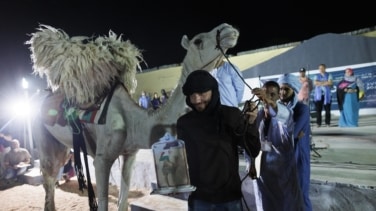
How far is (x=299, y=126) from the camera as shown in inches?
141

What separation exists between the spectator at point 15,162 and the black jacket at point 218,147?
885 centimetres

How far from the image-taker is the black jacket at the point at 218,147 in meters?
2.08

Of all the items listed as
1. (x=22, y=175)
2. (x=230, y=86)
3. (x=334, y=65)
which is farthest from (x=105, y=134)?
(x=334, y=65)

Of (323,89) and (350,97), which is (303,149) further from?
(350,97)

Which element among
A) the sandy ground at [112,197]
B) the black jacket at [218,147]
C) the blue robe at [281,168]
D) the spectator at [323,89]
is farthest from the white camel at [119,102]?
the spectator at [323,89]

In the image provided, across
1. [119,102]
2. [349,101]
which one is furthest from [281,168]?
[349,101]

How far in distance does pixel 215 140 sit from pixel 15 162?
942cm

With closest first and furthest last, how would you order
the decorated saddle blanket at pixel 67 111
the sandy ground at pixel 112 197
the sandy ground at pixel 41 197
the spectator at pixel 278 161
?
1. the spectator at pixel 278 161
2. the sandy ground at pixel 112 197
3. the decorated saddle blanket at pixel 67 111
4. the sandy ground at pixel 41 197

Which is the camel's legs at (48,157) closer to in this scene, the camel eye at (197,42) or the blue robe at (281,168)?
the camel eye at (197,42)

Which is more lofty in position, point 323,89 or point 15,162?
point 323,89

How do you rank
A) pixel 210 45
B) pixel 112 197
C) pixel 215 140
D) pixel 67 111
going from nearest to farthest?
pixel 215 140, pixel 210 45, pixel 67 111, pixel 112 197

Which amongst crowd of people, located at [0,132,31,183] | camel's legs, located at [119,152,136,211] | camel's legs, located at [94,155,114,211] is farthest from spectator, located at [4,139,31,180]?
camel's legs, located at [94,155,114,211]

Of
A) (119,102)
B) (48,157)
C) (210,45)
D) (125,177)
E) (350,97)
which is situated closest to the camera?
(210,45)

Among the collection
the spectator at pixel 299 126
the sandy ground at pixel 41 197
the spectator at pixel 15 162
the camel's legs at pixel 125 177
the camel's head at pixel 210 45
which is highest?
the camel's head at pixel 210 45
